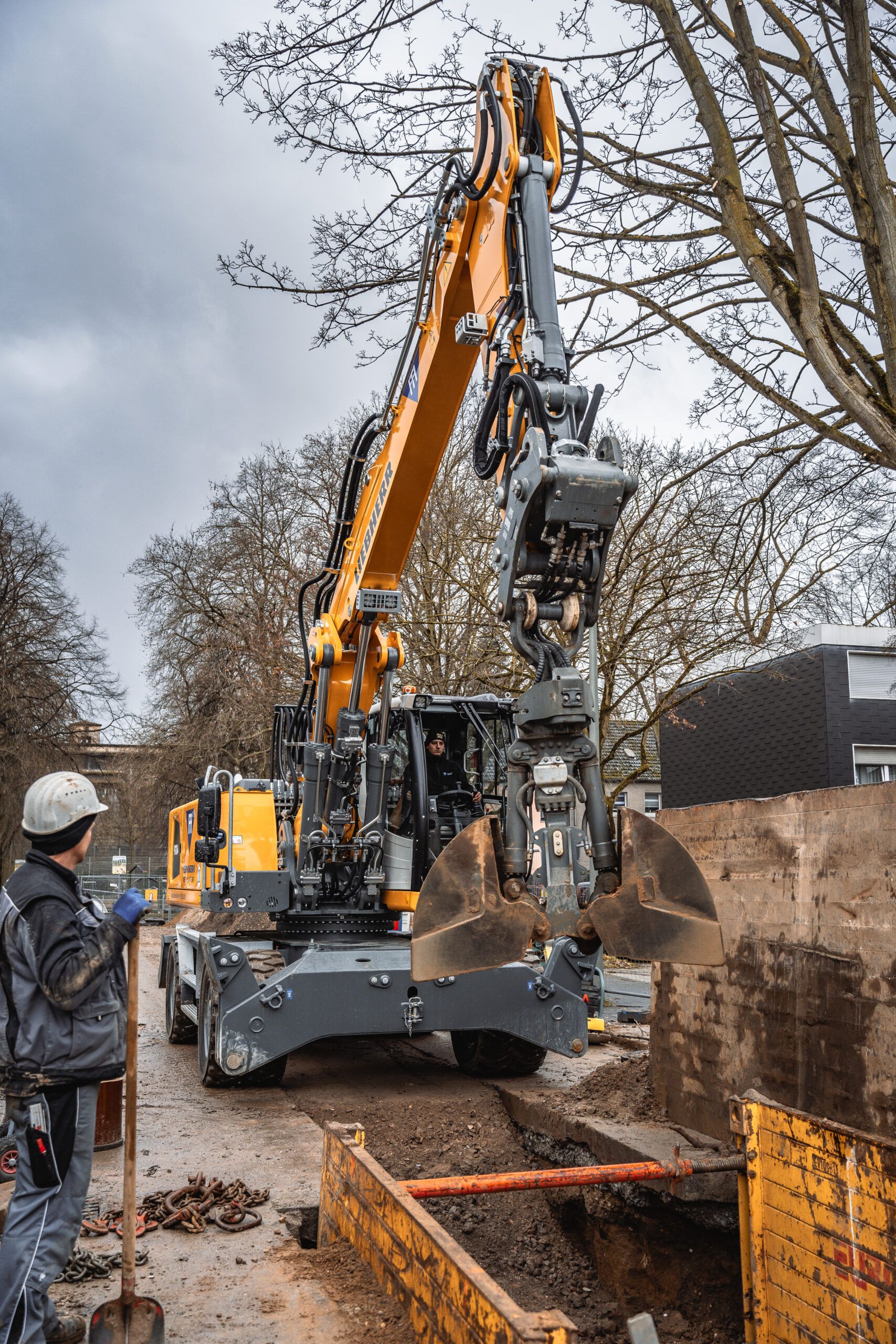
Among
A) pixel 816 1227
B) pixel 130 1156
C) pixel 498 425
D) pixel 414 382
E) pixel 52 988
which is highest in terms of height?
pixel 414 382

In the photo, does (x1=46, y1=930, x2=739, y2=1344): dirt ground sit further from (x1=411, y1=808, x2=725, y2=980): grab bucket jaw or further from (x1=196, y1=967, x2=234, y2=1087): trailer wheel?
(x1=411, y1=808, x2=725, y2=980): grab bucket jaw

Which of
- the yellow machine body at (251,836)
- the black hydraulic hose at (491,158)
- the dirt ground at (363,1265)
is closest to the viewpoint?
the dirt ground at (363,1265)

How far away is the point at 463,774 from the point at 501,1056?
223 cm

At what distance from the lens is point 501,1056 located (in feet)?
27.0

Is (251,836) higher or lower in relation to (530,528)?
lower

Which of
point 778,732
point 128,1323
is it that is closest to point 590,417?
point 128,1323

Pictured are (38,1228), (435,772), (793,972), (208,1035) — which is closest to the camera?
(38,1228)

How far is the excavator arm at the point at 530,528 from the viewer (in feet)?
11.3

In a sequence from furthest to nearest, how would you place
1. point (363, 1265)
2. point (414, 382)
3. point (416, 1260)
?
1. point (414, 382)
2. point (363, 1265)
3. point (416, 1260)

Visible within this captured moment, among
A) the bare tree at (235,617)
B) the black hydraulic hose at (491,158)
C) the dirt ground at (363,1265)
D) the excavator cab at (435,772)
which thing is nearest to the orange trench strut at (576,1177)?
the dirt ground at (363,1265)

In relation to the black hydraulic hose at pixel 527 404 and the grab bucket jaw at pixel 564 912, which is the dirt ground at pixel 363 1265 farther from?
the black hydraulic hose at pixel 527 404

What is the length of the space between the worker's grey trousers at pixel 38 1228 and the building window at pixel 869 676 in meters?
24.8

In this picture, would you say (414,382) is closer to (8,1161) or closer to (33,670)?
(8,1161)

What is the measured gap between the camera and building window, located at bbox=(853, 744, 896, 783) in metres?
25.5
